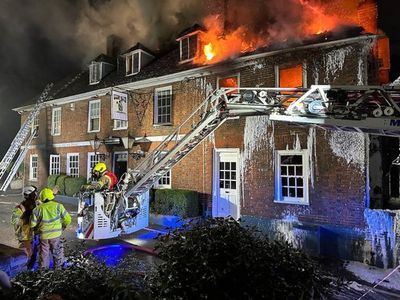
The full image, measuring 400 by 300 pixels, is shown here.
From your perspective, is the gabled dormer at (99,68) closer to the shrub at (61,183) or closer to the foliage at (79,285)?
the shrub at (61,183)

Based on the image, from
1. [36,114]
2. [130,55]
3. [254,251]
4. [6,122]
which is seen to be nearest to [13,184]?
[36,114]

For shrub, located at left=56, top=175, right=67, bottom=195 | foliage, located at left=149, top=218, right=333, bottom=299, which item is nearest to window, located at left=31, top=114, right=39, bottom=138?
shrub, located at left=56, top=175, right=67, bottom=195

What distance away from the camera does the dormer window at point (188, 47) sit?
13.7m

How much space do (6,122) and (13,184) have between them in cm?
1179

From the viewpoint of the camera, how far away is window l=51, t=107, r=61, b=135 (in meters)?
18.8

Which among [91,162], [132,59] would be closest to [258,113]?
[132,59]

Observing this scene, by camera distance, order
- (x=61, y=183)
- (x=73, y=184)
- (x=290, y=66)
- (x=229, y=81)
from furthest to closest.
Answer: (x=61, y=183)
(x=73, y=184)
(x=229, y=81)
(x=290, y=66)

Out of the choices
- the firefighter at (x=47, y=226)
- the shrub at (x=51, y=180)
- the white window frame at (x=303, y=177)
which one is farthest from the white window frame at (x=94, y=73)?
the firefighter at (x=47, y=226)

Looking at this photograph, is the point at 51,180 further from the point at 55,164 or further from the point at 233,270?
the point at 233,270

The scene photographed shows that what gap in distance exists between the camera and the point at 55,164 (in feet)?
62.9

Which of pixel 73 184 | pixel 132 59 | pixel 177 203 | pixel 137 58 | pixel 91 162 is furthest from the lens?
pixel 91 162

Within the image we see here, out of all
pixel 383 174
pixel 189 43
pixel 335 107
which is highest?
pixel 189 43

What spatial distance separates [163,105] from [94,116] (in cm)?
505

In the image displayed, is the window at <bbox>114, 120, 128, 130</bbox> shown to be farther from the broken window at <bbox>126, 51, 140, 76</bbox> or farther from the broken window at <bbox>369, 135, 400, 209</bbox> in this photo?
the broken window at <bbox>369, 135, 400, 209</bbox>
